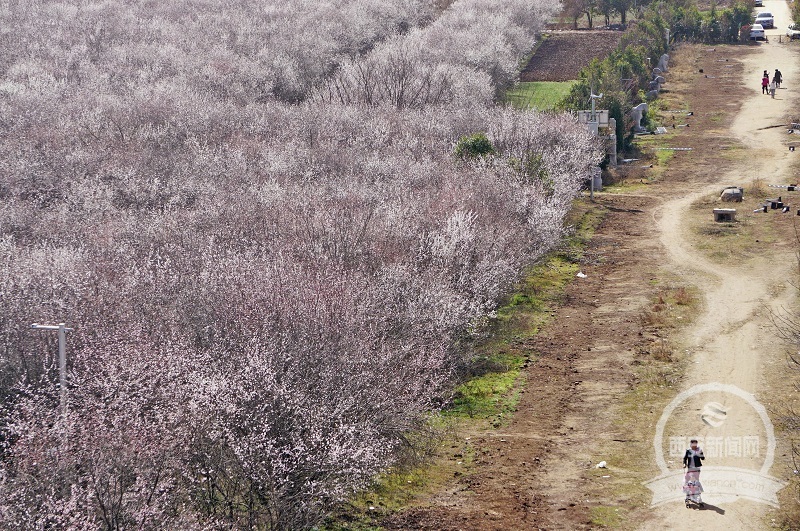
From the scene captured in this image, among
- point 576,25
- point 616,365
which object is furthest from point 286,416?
point 576,25

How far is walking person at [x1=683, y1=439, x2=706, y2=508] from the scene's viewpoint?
17812 mm

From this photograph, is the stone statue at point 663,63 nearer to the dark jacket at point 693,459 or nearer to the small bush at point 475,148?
the small bush at point 475,148

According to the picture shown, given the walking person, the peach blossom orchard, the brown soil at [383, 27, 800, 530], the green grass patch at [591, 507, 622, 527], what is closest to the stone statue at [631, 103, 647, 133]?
the peach blossom orchard

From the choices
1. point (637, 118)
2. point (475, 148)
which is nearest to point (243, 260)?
point (475, 148)

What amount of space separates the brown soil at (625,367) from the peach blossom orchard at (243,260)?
1810 mm

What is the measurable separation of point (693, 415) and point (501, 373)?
5062 millimetres

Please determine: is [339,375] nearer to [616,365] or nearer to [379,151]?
[616,365]

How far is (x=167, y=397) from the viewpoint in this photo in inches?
640

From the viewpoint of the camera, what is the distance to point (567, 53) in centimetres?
7406

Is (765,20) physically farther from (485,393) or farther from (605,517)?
(605,517)

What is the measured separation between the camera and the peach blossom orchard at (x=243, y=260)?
15.7 meters

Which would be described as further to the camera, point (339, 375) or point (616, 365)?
point (616, 365)

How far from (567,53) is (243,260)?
181ft

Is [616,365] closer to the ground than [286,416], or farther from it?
closer to the ground
